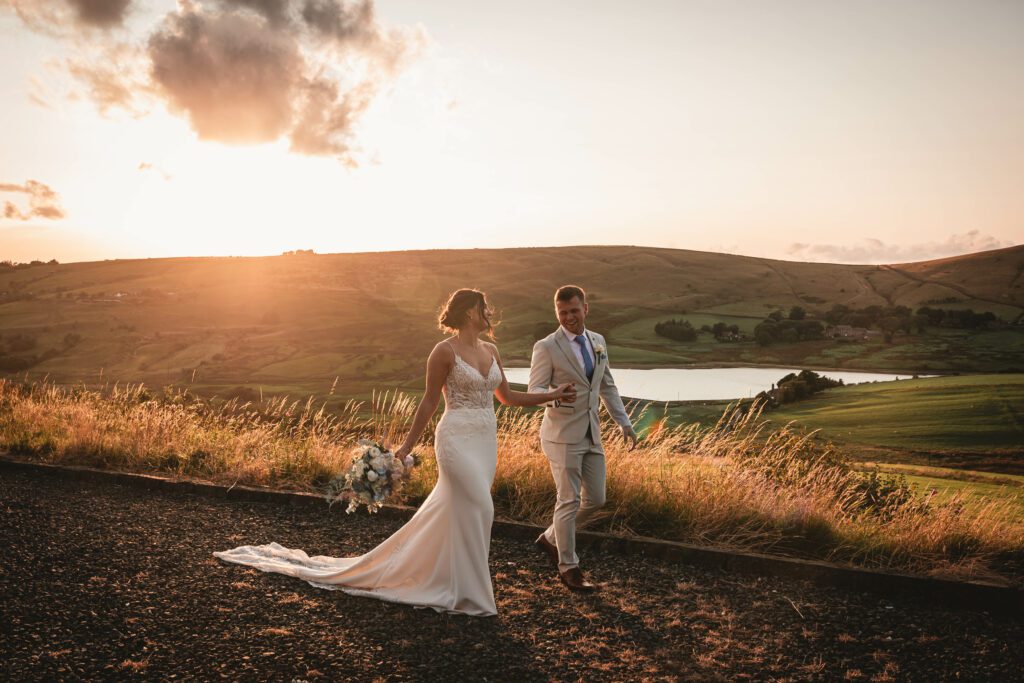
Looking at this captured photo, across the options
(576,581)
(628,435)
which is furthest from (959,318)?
(576,581)

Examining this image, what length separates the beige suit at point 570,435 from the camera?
5461 millimetres

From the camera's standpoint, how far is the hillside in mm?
58344

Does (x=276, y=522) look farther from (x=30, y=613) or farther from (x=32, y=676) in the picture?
(x=32, y=676)

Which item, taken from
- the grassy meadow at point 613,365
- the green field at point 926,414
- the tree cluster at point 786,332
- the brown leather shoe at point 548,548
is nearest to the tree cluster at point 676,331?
the grassy meadow at point 613,365

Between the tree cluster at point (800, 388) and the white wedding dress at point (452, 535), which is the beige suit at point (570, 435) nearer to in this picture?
the white wedding dress at point (452, 535)

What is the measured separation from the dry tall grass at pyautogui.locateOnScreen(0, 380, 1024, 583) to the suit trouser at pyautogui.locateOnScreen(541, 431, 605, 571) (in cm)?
133

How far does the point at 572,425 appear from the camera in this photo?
17.9 feet

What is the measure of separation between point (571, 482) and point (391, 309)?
75.0 meters

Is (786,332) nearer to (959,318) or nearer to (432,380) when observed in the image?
(959,318)

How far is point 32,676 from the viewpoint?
366cm

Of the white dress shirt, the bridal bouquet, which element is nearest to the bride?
the bridal bouquet

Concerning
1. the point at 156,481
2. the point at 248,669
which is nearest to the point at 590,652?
the point at 248,669

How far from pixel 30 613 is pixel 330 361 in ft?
192

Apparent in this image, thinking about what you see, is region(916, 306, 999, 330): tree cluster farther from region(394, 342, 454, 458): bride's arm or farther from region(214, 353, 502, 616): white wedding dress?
region(394, 342, 454, 458): bride's arm
